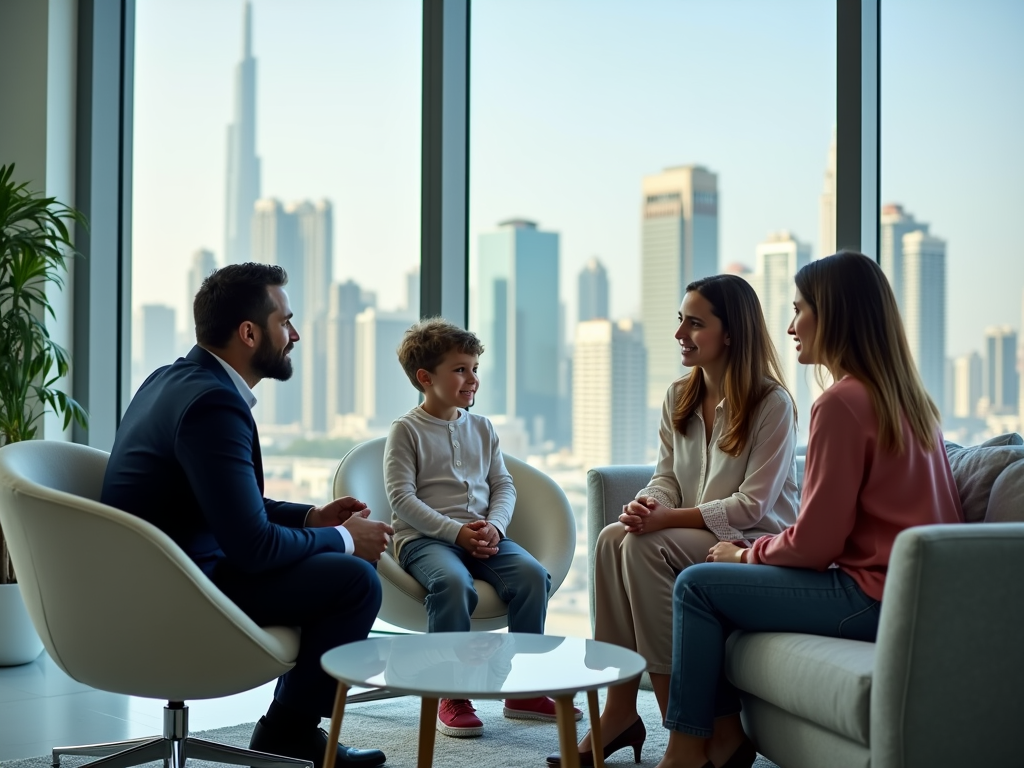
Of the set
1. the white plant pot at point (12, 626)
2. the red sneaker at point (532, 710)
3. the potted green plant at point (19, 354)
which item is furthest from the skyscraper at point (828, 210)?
the white plant pot at point (12, 626)

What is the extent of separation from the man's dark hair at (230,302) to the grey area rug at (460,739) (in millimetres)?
1037

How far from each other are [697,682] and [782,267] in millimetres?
1962

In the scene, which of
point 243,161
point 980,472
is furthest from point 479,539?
point 243,161

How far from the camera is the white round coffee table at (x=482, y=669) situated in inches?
66.3

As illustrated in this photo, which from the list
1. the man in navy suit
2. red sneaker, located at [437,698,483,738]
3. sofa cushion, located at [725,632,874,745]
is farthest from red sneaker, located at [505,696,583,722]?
sofa cushion, located at [725,632,874,745]

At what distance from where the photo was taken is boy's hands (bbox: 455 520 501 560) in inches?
119

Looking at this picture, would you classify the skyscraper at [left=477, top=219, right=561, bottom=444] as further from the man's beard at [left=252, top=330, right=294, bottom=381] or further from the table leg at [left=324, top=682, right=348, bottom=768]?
the table leg at [left=324, top=682, right=348, bottom=768]

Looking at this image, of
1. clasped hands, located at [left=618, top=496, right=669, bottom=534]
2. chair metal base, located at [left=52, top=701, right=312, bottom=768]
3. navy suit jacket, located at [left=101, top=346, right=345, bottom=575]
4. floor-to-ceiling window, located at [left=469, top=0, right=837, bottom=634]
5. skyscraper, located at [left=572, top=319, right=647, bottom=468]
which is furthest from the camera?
skyscraper, located at [left=572, top=319, right=647, bottom=468]

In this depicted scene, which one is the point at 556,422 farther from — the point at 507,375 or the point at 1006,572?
the point at 1006,572

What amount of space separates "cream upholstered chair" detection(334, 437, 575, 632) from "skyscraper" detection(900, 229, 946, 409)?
1.32 meters

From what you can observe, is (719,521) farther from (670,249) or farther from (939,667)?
(670,249)

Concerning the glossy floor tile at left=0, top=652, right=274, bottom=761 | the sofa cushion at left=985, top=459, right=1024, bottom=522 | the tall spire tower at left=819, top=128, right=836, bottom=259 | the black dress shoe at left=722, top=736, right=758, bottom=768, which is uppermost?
the tall spire tower at left=819, top=128, right=836, bottom=259

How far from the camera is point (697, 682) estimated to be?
237 centimetres

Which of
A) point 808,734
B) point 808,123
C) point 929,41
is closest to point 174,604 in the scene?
point 808,734
